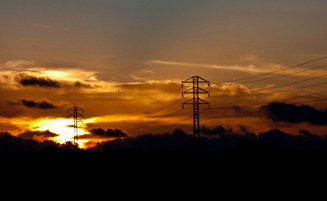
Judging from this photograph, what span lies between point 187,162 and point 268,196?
44809 millimetres

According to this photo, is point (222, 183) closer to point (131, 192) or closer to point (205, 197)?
point (205, 197)

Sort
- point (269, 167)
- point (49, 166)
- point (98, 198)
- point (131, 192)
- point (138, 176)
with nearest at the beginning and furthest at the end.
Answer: point (98, 198)
point (131, 192)
point (138, 176)
point (269, 167)
point (49, 166)

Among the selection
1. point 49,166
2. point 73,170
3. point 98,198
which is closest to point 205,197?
point 98,198

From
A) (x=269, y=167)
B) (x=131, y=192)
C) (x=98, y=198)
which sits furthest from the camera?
(x=269, y=167)

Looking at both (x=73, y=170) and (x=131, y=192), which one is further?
(x=73, y=170)

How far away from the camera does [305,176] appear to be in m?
104

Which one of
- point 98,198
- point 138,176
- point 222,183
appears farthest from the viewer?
point 138,176

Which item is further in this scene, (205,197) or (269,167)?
(269,167)

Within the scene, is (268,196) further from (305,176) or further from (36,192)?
(36,192)

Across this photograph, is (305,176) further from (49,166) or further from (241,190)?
(49,166)

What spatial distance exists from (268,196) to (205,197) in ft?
45.9

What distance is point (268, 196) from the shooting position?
8412 centimetres

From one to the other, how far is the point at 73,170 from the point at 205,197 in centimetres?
5589

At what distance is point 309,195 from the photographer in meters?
85.2
